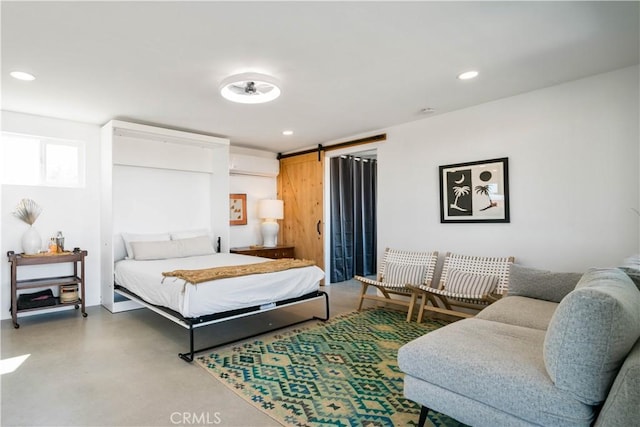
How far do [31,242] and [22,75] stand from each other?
1940 mm

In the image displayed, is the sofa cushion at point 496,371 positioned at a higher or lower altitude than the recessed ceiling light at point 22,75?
lower

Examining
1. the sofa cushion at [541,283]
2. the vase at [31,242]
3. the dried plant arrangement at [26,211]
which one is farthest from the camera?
the dried plant arrangement at [26,211]

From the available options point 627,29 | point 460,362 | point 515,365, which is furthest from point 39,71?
point 627,29

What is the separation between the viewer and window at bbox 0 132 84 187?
4188 millimetres

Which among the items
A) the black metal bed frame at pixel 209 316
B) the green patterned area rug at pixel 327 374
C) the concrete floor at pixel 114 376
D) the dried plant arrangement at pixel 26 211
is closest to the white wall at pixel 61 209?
the dried plant arrangement at pixel 26 211


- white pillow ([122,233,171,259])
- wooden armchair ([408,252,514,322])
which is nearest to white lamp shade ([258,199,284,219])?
white pillow ([122,233,171,259])

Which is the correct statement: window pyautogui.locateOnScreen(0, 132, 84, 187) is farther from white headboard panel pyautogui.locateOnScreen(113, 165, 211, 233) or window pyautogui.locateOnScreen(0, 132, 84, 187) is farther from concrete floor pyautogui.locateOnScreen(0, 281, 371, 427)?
concrete floor pyautogui.locateOnScreen(0, 281, 371, 427)

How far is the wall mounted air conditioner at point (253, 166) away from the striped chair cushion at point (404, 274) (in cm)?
311

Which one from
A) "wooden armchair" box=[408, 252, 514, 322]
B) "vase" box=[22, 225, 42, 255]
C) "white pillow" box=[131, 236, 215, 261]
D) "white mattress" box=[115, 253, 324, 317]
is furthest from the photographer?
"white pillow" box=[131, 236, 215, 261]

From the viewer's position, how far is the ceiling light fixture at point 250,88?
308cm

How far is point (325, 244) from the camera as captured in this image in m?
6.07

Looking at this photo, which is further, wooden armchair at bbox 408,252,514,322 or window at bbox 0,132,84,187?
window at bbox 0,132,84,187

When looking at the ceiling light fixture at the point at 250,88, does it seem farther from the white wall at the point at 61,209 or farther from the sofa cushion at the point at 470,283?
the sofa cushion at the point at 470,283

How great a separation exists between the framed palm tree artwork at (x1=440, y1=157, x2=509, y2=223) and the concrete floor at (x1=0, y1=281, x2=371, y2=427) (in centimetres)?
235
